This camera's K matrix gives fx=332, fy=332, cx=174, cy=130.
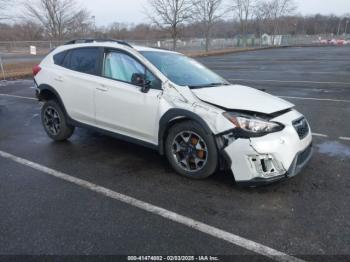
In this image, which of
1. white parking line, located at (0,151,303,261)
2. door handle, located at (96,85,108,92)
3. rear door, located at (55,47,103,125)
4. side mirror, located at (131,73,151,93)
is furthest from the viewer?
rear door, located at (55,47,103,125)

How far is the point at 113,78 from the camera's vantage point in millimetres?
4836

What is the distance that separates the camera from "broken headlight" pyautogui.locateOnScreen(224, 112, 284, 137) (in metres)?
3.66

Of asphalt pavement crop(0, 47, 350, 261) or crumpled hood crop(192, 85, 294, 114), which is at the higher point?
crumpled hood crop(192, 85, 294, 114)

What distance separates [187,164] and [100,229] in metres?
1.51

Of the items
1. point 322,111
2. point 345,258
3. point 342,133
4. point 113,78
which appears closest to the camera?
point 345,258

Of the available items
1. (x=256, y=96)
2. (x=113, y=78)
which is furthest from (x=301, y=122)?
(x=113, y=78)

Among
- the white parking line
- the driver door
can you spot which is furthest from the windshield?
the white parking line

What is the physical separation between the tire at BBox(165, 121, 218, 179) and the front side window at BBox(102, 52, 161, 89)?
69 cm

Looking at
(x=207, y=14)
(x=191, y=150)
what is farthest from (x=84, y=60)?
(x=207, y=14)

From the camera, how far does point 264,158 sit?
3613 millimetres

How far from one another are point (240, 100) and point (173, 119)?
86cm

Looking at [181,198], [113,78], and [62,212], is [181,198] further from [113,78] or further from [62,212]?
[113,78]

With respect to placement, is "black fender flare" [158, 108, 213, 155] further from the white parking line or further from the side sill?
the white parking line

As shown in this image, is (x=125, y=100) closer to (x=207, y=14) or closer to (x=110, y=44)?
(x=110, y=44)
